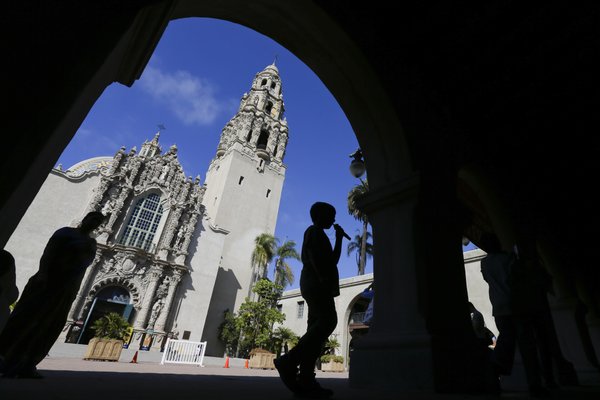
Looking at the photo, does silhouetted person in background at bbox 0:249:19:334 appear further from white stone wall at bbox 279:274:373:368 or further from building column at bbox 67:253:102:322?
white stone wall at bbox 279:274:373:368

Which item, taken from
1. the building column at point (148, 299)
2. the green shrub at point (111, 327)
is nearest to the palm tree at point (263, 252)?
the building column at point (148, 299)

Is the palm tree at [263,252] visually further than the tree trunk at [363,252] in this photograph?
No

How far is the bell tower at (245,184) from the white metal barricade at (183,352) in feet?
35.9

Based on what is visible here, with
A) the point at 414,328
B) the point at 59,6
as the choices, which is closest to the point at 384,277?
the point at 414,328

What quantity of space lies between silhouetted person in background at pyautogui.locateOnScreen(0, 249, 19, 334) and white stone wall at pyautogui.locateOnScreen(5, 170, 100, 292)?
20305 mm

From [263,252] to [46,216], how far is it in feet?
52.9

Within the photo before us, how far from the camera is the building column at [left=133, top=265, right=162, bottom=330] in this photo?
65.4 ft

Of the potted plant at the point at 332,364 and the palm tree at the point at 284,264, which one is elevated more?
the palm tree at the point at 284,264

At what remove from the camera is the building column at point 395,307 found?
2.59 meters

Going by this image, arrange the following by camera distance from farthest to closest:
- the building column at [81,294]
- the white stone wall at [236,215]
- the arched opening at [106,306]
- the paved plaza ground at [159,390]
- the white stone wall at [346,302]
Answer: the white stone wall at [236,215], the white stone wall at [346,302], the arched opening at [106,306], the building column at [81,294], the paved plaza ground at [159,390]

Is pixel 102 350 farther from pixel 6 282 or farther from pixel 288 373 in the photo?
pixel 288 373

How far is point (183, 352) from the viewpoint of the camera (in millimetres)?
13555

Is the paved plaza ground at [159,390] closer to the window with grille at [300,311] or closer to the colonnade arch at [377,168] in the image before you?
the colonnade arch at [377,168]

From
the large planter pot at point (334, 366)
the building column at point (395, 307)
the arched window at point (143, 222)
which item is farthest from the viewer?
the arched window at point (143, 222)
